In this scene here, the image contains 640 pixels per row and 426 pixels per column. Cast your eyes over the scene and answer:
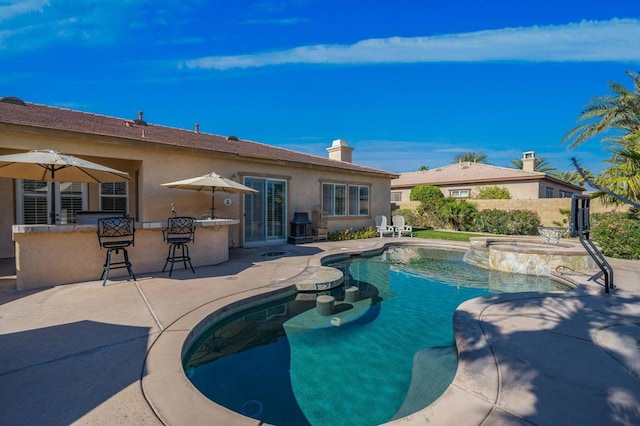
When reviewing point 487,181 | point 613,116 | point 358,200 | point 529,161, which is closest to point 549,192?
point 529,161

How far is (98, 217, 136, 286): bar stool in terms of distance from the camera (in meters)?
6.48

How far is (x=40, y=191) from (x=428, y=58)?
16.4 m

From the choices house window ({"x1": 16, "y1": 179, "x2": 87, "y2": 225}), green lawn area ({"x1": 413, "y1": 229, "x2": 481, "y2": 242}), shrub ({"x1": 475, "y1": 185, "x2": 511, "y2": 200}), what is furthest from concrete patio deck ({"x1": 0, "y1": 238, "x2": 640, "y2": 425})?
shrub ({"x1": 475, "y1": 185, "x2": 511, "y2": 200})

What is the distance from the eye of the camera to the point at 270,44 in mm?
13898

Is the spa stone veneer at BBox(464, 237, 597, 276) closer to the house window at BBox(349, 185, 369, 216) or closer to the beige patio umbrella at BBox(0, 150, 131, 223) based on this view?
the house window at BBox(349, 185, 369, 216)

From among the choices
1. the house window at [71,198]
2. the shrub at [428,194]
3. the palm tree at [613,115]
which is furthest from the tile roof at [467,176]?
the house window at [71,198]

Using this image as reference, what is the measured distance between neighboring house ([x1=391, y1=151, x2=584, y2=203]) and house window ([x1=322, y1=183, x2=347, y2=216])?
12379 mm

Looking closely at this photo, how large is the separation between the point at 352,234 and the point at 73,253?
11280 millimetres

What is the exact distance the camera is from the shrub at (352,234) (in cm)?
1468

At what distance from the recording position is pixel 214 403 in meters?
2.61

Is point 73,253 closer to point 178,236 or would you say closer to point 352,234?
point 178,236

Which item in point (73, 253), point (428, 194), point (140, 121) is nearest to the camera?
point (73, 253)

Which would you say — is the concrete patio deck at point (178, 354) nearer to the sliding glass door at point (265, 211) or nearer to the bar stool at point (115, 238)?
the bar stool at point (115, 238)

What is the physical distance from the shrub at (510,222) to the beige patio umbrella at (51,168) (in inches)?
760
